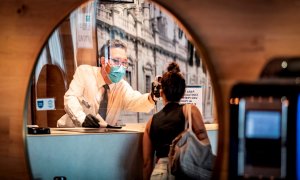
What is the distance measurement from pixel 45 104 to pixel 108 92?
56 centimetres

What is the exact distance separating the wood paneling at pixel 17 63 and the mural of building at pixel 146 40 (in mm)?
2021

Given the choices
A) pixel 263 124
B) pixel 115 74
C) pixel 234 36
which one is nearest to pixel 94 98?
pixel 115 74

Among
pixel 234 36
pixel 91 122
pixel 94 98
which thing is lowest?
pixel 91 122

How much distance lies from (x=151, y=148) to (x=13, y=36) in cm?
107

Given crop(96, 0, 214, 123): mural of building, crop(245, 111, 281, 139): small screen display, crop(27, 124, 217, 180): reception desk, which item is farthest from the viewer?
crop(96, 0, 214, 123): mural of building

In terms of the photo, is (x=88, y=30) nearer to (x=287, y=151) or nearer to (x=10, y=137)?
(x=10, y=137)

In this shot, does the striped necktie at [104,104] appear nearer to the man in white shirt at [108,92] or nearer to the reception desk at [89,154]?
the man in white shirt at [108,92]

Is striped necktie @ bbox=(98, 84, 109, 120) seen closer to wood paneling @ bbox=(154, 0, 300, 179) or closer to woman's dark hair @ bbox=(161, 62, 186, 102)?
woman's dark hair @ bbox=(161, 62, 186, 102)

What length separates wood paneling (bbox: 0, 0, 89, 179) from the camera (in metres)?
2.20

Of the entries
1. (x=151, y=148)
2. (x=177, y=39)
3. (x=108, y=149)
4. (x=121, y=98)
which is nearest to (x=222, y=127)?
(x=151, y=148)

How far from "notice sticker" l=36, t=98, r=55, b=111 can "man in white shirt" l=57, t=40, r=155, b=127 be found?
163 mm

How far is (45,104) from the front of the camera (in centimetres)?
367

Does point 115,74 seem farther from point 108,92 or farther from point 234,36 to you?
point 234,36

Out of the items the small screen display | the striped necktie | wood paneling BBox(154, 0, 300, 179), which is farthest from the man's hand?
the small screen display
